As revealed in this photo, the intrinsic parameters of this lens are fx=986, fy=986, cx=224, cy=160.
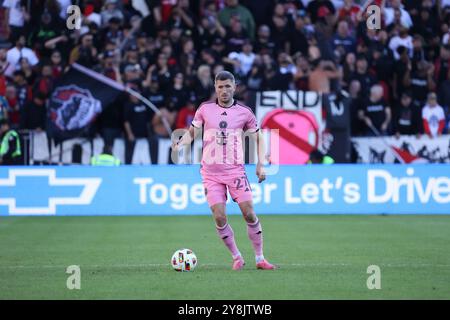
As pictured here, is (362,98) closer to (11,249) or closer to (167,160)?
(167,160)

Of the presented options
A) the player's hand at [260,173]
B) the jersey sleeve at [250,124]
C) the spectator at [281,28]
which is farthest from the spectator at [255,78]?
the player's hand at [260,173]

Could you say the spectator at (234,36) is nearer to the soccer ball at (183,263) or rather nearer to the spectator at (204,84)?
the spectator at (204,84)

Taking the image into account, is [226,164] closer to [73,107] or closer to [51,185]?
[51,185]

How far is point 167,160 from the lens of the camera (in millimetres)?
23109

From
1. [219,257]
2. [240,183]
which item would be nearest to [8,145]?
[219,257]

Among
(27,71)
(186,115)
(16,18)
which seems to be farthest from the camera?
(16,18)

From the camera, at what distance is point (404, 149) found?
23578mm

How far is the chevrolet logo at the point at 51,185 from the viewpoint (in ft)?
68.5

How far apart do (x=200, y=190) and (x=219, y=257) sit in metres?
7.96

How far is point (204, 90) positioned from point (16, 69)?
4.51 meters

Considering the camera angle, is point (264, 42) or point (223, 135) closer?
point (223, 135)

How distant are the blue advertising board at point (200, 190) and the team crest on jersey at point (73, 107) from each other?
82.5 inches
